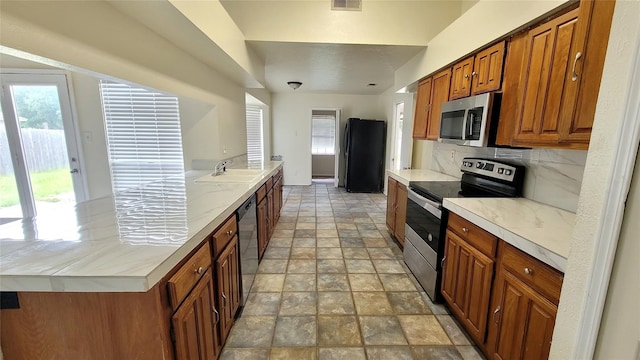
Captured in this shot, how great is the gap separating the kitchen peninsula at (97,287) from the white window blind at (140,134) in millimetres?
1863

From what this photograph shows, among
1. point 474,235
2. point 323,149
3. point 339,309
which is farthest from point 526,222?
point 323,149

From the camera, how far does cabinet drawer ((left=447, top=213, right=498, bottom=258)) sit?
1442 millimetres

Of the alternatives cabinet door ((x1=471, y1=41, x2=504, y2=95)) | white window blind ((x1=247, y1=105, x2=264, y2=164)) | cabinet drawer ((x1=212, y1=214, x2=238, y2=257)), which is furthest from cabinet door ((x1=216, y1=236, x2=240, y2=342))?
white window blind ((x1=247, y1=105, x2=264, y2=164))

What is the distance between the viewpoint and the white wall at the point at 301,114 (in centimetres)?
626

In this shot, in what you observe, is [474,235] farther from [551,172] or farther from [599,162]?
[599,162]

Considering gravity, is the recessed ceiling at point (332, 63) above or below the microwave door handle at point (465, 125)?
above

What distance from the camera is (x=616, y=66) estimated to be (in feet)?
2.05

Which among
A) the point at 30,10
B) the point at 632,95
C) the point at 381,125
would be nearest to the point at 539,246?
the point at 632,95

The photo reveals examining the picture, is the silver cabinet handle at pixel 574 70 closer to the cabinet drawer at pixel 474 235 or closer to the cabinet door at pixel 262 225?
the cabinet drawer at pixel 474 235

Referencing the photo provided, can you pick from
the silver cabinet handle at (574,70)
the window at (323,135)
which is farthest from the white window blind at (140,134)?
the window at (323,135)

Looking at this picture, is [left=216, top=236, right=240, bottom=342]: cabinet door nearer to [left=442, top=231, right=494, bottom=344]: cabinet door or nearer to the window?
[left=442, top=231, right=494, bottom=344]: cabinet door

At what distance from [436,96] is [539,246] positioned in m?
1.99

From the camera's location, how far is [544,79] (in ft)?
4.67

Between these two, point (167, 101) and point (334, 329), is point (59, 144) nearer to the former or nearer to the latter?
point (167, 101)
